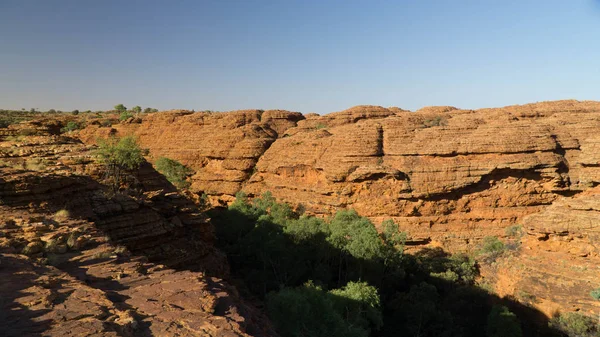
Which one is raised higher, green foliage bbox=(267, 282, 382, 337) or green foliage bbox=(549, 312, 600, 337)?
green foliage bbox=(267, 282, 382, 337)

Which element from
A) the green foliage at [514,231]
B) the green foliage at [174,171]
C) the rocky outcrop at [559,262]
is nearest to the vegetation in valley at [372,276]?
the rocky outcrop at [559,262]

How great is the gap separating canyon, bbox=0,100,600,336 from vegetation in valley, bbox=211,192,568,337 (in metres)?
1.83

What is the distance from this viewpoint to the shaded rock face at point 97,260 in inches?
197

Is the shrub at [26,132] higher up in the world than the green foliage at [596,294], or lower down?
higher up

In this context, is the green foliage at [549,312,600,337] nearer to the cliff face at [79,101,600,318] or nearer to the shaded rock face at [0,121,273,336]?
the cliff face at [79,101,600,318]

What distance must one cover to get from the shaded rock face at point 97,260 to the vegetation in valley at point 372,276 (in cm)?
467

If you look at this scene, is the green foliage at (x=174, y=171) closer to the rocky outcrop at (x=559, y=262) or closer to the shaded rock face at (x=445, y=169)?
the shaded rock face at (x=445, y=169)

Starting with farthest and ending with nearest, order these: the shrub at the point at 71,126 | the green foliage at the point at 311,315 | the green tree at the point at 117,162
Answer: the shrub at the point at 71,126 → the green tree at the point at 117,162 → the green foliage at the point at 311,315

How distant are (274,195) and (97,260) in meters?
22.9

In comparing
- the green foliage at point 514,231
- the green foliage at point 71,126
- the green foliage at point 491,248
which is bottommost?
the green foliage at point 491,248

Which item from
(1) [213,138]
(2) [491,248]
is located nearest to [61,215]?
(2) [491,248]

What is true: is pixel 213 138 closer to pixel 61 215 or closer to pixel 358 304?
pixel 358 304

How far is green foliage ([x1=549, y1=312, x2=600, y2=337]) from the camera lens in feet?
49.6

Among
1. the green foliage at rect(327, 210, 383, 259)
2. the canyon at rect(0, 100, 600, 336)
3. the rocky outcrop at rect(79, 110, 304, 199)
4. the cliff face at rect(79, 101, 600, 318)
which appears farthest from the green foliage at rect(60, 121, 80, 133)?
the green foliage at rect(327, 210, 383, 259)
